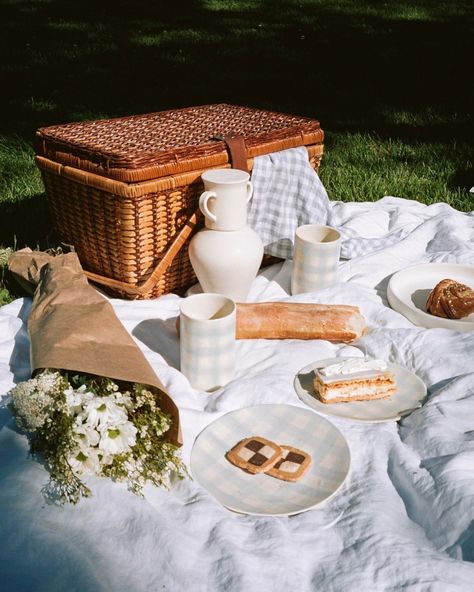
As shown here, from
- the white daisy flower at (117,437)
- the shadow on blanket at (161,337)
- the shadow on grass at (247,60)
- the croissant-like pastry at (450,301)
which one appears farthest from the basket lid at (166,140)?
the shadow on grass at (247,60)

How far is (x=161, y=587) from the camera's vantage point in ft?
4.08

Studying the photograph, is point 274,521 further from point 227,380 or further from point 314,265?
point 314,265

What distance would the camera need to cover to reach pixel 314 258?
233cm

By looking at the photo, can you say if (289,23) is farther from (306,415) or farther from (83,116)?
(306,415)

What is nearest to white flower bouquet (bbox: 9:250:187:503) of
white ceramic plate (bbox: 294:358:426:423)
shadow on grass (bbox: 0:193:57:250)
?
white ceramic plate (bbox: 294:358:426:423)

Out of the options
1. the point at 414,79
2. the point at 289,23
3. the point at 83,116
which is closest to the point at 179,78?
the point at 83,116

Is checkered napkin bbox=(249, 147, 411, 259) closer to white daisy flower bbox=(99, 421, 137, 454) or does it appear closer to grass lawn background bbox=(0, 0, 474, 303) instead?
grass lawn background bbox=(0, 0, 474, 303)

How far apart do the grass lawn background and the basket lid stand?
512 mm

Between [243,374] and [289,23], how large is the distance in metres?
6.65

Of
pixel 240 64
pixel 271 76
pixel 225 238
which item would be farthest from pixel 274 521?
pixel 240 64

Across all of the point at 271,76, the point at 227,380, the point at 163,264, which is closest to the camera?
the point at 227,380

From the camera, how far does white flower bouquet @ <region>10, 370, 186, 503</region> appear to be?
142 centimetres

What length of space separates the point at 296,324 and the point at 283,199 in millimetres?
626

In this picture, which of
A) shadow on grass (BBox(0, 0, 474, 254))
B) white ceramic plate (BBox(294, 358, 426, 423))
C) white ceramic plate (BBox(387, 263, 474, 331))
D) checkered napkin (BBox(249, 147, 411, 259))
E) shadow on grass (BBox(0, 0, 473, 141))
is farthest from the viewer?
shadow on grass (BBox(0, 0, 473, 141))
